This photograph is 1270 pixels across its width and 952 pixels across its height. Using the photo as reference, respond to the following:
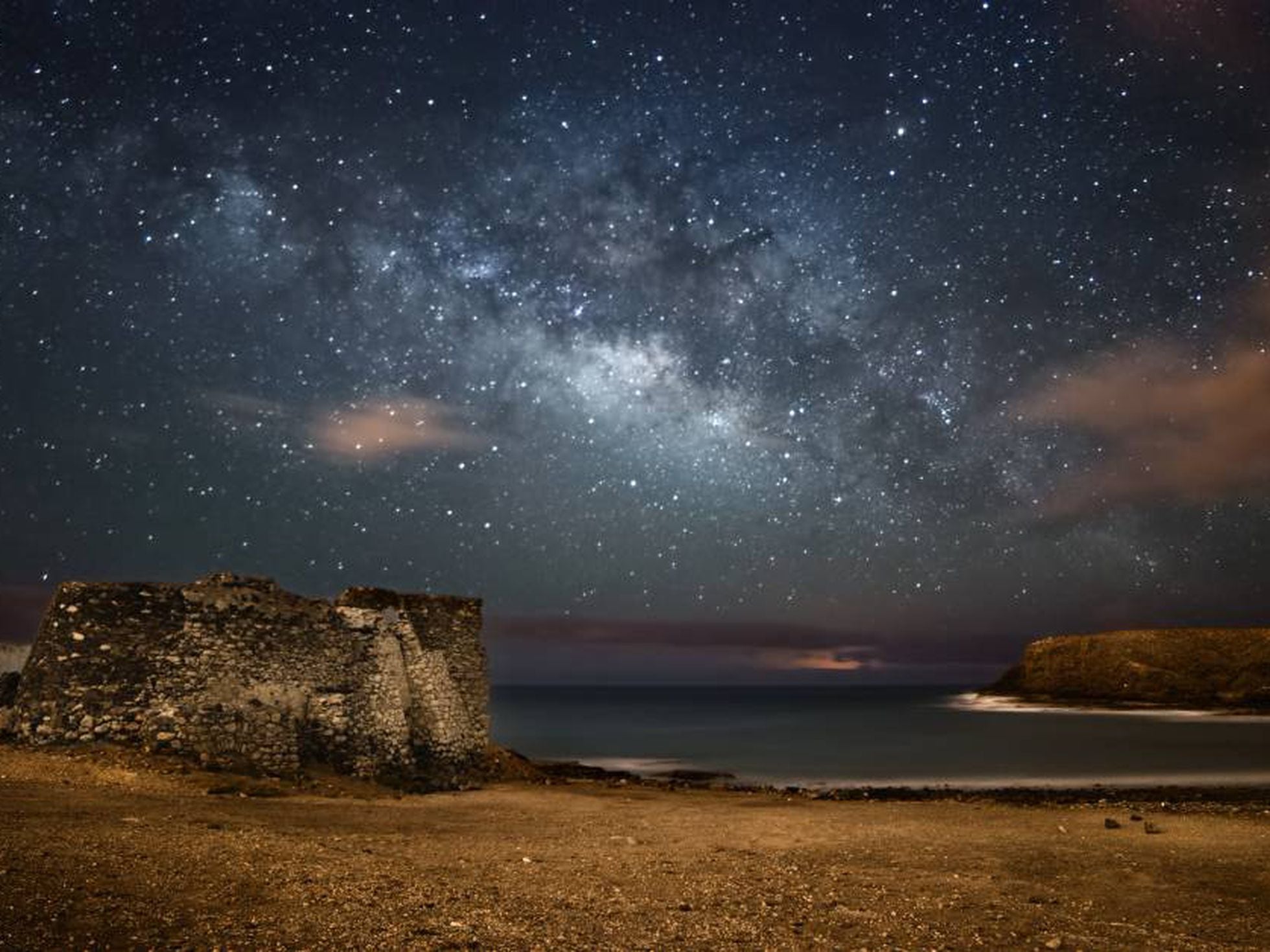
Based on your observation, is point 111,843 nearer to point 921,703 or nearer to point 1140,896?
point 1140,896

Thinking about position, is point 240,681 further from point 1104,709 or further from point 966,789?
point 1104,709

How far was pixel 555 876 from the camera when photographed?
29.5 feet

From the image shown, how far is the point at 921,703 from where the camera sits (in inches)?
4663

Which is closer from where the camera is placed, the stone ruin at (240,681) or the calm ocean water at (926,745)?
the stone ruin at (240,681)

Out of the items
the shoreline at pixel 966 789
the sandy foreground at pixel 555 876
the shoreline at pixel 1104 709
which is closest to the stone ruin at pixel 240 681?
the sandy foreground at pixel 555 876

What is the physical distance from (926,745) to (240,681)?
4092cm

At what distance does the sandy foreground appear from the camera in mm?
6445

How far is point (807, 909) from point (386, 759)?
39.5 ft

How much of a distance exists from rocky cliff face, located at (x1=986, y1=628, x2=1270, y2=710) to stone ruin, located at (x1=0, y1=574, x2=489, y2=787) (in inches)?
3354

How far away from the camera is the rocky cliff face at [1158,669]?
88.0m

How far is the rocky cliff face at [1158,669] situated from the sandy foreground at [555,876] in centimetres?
8399

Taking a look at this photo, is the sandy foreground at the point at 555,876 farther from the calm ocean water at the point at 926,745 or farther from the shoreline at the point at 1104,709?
the shoreline at the point at 1104,709

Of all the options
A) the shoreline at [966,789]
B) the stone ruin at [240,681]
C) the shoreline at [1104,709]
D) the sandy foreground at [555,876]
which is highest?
the stone ruin at [240,681]

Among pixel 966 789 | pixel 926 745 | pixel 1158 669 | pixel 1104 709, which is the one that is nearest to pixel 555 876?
pixel 966 789
